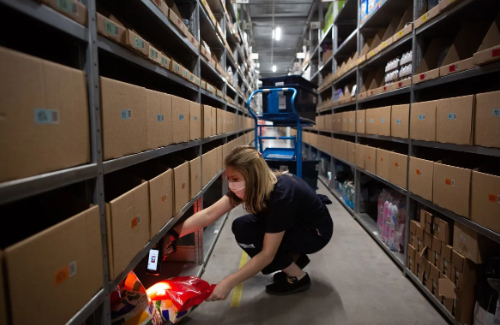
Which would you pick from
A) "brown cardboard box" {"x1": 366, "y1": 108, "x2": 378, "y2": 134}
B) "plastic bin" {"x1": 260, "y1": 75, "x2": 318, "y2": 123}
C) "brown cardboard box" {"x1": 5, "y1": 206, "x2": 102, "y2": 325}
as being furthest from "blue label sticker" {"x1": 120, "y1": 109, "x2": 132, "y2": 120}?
"plastic bin" {"x1": 260, "y1": 75, "x2": 318, "y2": 123}

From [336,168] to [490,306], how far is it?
420cm

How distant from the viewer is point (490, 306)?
1.63 metres

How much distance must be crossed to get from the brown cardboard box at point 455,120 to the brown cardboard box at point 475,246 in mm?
491

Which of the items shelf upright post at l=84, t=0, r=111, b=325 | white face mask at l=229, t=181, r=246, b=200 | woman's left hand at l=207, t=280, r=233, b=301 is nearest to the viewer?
shelf upright post at l=84, t=0, r=111, b=325

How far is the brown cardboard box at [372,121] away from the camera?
3241 mm

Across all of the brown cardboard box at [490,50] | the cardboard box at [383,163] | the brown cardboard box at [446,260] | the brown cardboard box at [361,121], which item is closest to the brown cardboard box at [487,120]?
the brown cardboard box at [490,50]

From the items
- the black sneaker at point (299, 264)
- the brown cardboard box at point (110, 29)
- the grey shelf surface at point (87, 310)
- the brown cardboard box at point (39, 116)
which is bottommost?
the black sneaker at point (299, 264)

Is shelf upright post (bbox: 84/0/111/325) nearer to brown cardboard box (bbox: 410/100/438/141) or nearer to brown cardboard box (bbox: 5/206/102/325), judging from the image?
brown cardboard box (bbox: 5/206/102/325)

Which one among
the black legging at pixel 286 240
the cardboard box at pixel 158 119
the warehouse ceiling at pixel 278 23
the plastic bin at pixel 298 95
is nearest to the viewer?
the cardboard box at pixel 158 119

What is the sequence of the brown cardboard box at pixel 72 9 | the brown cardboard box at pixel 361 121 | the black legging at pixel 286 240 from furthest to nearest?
the brown cardboard box at pixel 361 121 → the black legging at pixel 286 240 → the brown cardboard box at pixel 72 9

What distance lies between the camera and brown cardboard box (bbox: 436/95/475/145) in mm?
1770

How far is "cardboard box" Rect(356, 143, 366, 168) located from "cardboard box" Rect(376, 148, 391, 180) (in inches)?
18.4

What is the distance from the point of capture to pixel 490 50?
61.2 inches

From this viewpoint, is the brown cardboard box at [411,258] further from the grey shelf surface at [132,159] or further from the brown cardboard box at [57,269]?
the brown cardboard box at [57,269]
